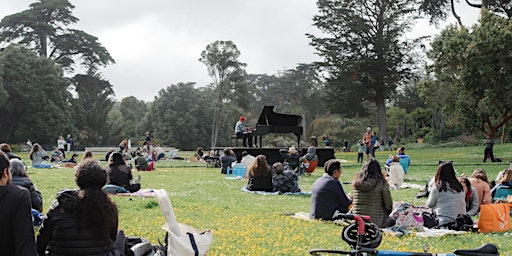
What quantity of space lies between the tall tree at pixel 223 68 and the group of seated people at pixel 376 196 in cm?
5630

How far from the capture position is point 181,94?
65438 millimetres

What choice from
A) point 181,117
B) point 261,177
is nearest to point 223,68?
point 181,117

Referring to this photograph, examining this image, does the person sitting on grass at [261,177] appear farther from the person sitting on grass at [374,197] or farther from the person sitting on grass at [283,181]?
the person sitting on grass at [374,197]

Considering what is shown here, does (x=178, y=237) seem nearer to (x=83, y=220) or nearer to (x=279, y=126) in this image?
(x=83, y=220)

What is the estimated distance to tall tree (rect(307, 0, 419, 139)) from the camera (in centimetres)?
4576

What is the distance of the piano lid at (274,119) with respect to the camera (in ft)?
91.2

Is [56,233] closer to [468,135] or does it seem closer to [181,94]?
[468,135]

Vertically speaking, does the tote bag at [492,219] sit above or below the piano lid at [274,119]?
below

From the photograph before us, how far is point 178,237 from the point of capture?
570 centimetres

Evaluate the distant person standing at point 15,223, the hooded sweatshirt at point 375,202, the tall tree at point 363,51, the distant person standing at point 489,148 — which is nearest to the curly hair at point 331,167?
the hooded sweatshirt at point 375,202

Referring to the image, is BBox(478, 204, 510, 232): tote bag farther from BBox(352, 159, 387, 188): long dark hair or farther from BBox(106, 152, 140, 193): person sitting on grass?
BBox(106, 152, 140, 193): person sitting on grass

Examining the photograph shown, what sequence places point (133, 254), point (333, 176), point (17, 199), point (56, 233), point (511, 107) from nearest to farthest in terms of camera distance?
point (17, 199) → point (56, 233) → point (133, 254) → point (333, 176) → point (511, 107)

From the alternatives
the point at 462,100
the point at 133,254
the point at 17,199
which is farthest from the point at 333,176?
the point at 462,100

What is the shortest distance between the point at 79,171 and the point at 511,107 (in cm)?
2845
